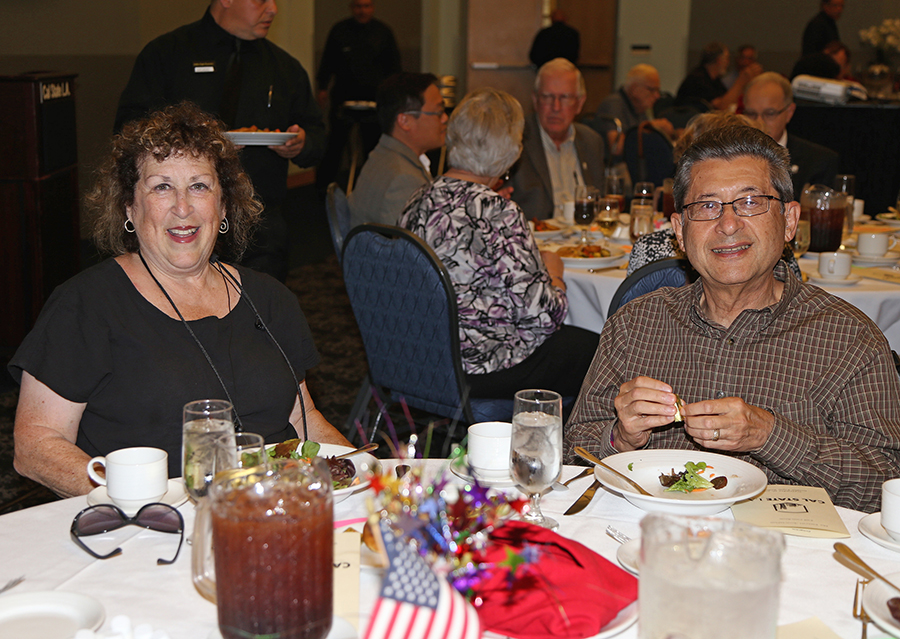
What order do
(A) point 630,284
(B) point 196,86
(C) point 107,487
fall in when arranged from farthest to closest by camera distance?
(B) point 196,86, (A) point 630,284, (C) point 107,487

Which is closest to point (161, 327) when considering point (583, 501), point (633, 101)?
point (583, 501)

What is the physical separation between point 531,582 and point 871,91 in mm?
9411

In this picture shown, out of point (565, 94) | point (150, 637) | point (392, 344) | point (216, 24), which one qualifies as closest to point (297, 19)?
point (565, 94)

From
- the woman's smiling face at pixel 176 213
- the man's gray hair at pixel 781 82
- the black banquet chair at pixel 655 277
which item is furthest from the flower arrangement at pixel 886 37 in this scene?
the woman's smiling face at pixel 176 213

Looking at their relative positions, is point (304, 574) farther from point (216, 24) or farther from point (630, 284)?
point (216, 24)

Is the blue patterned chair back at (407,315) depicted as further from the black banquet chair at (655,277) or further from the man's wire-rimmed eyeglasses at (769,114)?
the man's wire-rimmed eyeglasses at (769,114)

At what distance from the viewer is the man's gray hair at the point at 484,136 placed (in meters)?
3.37

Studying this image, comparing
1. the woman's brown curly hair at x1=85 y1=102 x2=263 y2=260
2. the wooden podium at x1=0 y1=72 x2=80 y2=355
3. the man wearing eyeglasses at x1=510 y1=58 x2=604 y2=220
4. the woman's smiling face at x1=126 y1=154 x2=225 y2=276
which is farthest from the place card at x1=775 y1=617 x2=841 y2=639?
the wooden podium at x1=0 y1=72 x2=80 y2=355

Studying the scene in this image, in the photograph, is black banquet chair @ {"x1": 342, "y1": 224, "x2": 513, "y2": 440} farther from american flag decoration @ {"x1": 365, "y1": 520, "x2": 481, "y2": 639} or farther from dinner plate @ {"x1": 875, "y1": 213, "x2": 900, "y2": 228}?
dinner plate @ {"x1": 875, "y1": 213, "x2": 900, "y2": 228}

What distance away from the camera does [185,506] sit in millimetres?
1431

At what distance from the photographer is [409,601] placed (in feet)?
2.76

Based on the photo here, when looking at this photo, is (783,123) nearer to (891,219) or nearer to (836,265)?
(891,219)

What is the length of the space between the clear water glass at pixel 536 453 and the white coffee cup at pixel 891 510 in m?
0.49

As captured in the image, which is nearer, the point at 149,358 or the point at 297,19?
the point at 149,358
